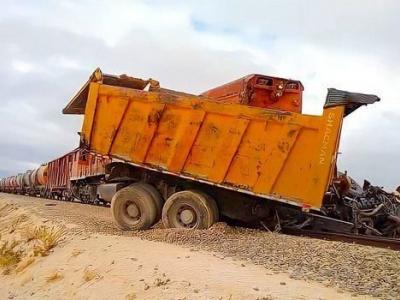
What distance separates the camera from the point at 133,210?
1037cm

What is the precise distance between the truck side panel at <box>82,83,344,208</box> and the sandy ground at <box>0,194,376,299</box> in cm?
182

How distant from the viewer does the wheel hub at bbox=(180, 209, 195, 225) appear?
9641mm

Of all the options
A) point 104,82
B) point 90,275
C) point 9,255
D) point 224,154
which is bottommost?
point 9,255

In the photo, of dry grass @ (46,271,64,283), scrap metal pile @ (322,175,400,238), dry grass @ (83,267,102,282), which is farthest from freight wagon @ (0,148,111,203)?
scrap metal pile @ (322,175,400,238)

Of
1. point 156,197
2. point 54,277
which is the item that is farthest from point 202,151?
point 54,277

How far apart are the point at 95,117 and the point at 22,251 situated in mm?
3151

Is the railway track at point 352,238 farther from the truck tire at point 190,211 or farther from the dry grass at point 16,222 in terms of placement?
the dry grass at point 16,222

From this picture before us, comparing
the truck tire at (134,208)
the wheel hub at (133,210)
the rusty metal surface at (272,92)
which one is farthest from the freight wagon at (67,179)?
the rusty metal surface at (272,92)

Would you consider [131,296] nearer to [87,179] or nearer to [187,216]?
[187,216]

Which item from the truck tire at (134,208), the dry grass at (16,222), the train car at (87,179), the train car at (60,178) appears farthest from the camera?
the train car at (60,178)

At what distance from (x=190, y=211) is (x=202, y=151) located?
1.19 metres

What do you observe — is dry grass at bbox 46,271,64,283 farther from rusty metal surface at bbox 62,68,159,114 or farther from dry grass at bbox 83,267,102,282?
rusty metal surface at bbox 62,68,159,114

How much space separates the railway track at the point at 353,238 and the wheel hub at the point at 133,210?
3.02 metres

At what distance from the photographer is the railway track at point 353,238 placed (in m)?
8.65
